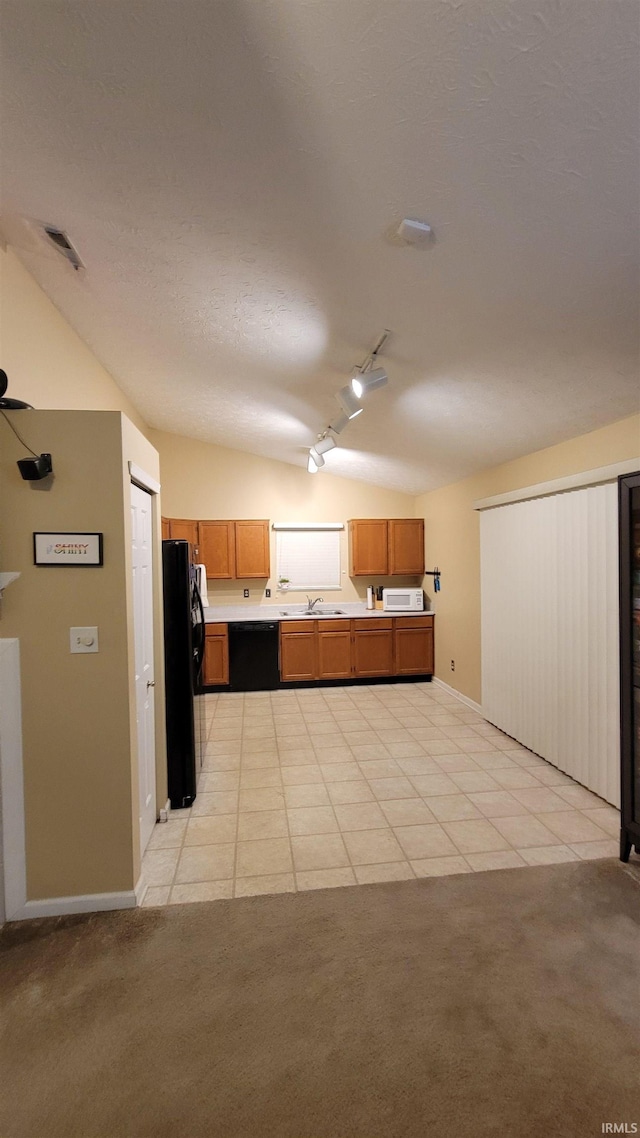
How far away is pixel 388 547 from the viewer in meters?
6.26

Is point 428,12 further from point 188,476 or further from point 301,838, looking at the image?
point 188,476

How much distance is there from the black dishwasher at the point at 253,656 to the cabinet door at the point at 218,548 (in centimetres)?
Answer: 77

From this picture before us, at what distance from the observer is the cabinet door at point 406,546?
6.25 m

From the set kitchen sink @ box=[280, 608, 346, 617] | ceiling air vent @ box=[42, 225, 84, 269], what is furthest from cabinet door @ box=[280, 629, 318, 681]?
ceiling air vent @ box=[42, 225, 84, 269]

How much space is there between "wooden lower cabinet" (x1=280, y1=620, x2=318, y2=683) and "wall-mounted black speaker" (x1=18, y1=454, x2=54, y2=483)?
3991 millimetres

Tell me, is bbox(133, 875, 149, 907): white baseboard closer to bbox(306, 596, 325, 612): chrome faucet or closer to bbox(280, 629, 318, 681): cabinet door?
bbox(280, 629, 318, 681): cabinet door

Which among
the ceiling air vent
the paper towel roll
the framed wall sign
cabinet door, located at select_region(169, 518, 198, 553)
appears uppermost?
the ceiling air vent

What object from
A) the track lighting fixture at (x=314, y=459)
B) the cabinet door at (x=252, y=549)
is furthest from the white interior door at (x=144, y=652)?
the cabinet door at (x=252, y=549)

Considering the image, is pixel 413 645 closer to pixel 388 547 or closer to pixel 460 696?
pixel 460 696

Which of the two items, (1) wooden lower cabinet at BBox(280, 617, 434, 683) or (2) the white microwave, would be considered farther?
(2) the white microwave

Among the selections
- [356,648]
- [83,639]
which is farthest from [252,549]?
[83,639]

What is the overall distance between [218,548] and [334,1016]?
4.92 meters

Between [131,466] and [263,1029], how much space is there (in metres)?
2.20

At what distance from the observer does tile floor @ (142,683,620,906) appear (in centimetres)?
242
